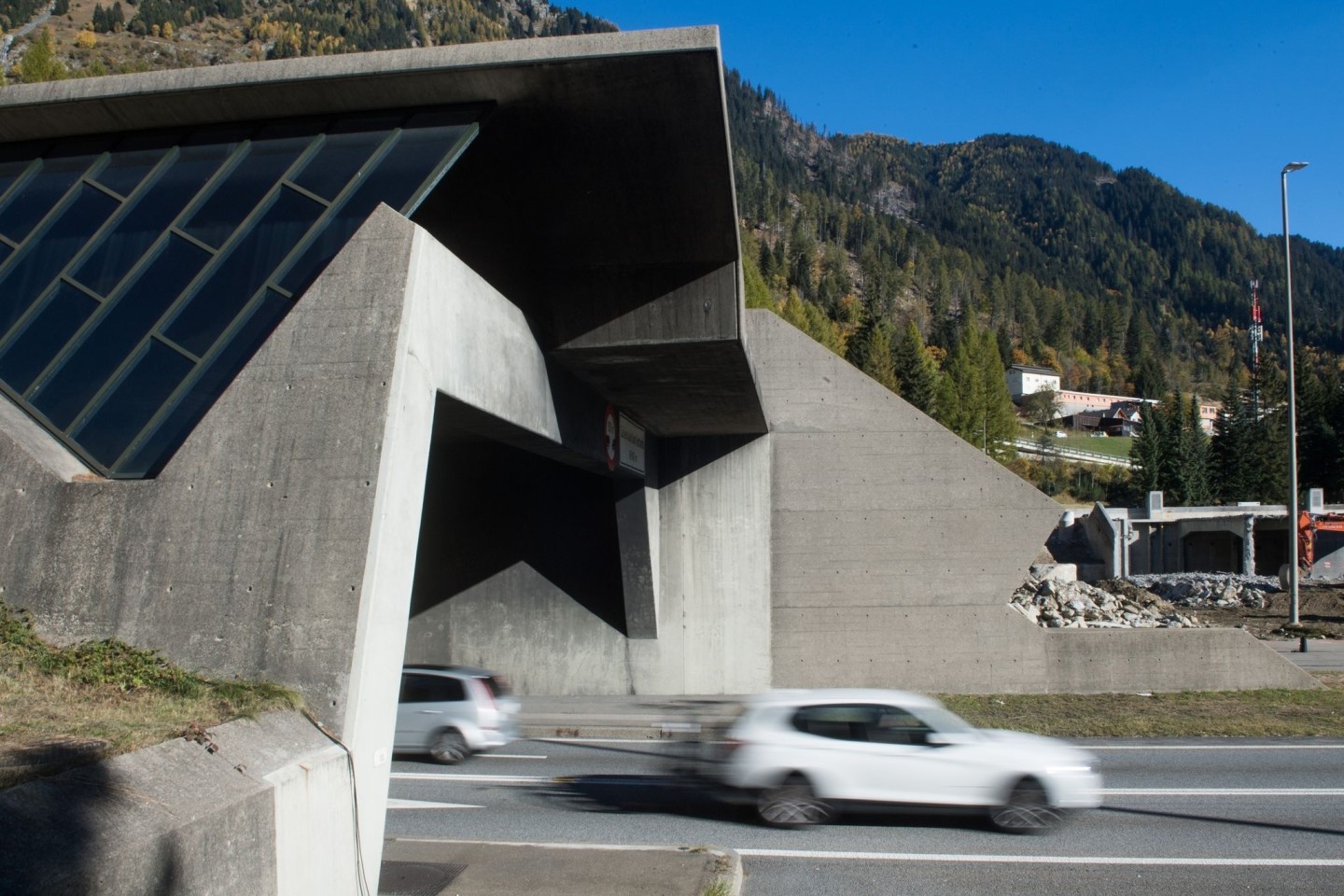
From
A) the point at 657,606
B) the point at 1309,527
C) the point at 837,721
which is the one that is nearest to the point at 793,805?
the point at 837,721

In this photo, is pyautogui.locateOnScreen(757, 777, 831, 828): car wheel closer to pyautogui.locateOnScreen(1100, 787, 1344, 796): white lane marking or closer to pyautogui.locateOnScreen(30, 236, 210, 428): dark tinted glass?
pyautogui.locateOnScreen(1100, 787, 1344, 796): white lane marking

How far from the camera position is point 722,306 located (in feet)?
41.8

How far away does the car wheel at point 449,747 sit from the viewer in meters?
14.0

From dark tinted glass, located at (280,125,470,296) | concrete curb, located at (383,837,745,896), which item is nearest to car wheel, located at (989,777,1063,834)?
concrete curb, located at (383,837,745,896)

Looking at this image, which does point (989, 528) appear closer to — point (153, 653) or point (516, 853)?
point (516, 853)

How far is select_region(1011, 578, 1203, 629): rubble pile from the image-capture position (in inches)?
1185

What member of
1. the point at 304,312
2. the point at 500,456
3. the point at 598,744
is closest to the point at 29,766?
the point at 304,312

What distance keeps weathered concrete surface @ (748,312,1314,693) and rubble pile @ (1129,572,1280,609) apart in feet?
96.9

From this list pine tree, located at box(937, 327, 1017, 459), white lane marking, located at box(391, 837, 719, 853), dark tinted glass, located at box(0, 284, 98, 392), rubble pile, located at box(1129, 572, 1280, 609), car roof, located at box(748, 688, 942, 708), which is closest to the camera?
white lane marking, located at box(391, 837, 719, 853)

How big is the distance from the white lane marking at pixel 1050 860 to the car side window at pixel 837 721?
3.76 feet

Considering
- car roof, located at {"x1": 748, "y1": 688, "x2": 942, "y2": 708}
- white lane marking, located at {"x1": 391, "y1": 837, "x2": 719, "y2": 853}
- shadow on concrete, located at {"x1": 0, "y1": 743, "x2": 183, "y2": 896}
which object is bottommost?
white lane marking, located at {"x1": 391, "y1": 837, "x2": 719, "y2": 853}

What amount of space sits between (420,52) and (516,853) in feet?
24.3

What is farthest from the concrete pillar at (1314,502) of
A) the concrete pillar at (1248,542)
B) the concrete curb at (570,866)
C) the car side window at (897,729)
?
the concrete curb at (570,866)

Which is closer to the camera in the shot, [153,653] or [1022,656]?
[153,653]
